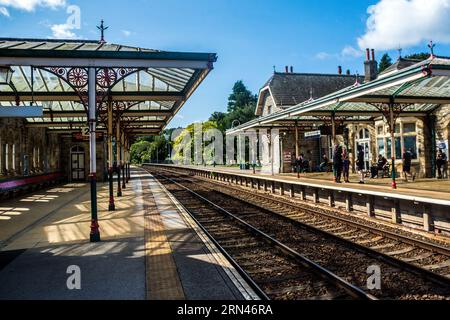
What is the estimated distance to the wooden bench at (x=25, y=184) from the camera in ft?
51.5

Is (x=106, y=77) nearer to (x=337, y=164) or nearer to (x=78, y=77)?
(x=78, y=77)

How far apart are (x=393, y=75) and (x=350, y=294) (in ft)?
23.3

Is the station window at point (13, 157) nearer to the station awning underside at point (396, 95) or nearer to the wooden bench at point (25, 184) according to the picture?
the wooden bench at point (25, 184)

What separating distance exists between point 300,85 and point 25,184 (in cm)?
2706

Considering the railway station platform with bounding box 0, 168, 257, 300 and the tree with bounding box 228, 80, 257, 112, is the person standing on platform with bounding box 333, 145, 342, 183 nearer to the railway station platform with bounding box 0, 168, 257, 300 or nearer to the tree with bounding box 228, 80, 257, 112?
the railway station platform with bounding box 0, 168, 257, 300

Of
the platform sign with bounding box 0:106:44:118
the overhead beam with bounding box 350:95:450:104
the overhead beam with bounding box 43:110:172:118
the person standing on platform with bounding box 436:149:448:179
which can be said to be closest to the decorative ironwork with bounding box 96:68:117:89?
the platform sign with bounding box 0:106:44:118

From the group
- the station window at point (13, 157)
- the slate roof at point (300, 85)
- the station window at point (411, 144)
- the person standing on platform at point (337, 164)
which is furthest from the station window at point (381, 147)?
the station window at point (13, 157)

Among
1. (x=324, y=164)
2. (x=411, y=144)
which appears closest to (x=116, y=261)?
(x=411, y=144)

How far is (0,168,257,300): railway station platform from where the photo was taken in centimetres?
465

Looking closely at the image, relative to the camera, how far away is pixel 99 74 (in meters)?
8.38

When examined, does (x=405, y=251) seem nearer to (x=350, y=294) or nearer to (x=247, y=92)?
(x=350, y=294)

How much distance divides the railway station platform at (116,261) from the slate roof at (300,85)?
83.3 ft
